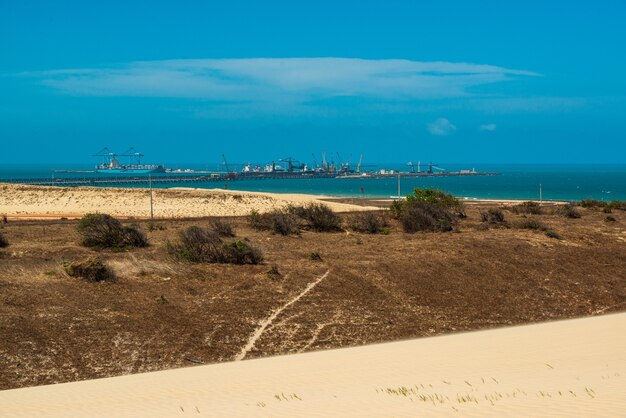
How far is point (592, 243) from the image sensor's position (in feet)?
118

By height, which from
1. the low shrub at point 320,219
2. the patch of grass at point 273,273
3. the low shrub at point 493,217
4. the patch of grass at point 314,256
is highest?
the low shrub at point 320,219

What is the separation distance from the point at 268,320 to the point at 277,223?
1343cm

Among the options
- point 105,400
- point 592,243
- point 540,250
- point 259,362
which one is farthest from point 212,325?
point 592,243

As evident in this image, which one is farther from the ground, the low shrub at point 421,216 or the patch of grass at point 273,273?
the low shrub at point 421,216

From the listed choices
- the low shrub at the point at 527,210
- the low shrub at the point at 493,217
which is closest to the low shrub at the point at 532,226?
the low shrub at the point at 493,217

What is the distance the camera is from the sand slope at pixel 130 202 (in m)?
57.7

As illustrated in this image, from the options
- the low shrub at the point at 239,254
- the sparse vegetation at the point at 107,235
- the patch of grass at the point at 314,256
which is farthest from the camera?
the sparse vegetation at the point at 107,235

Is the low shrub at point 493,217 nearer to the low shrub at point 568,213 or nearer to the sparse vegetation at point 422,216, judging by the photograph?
the sparse vegetation at point 422,216

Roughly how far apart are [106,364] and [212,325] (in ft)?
11.8

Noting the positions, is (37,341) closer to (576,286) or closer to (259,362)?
(259,362)

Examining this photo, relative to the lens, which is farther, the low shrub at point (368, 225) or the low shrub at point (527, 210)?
the low shrub at point (527, 210)

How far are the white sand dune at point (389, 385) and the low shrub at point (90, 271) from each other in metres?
6.89

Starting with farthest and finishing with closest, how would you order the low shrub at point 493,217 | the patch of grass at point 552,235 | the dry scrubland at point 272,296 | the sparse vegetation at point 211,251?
the low shrub at point 493,217
the patch of grass at point 552,235
the sparse vegetation at point 211,251
the dry scrubland at point 272,296

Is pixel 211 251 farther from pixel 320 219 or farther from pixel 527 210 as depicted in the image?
pixel 527 210
